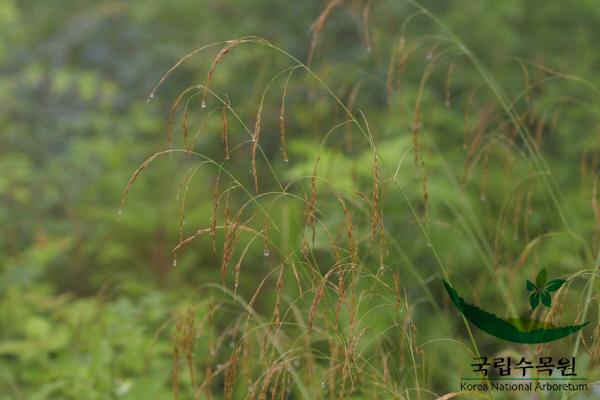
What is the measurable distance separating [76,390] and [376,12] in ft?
10.7

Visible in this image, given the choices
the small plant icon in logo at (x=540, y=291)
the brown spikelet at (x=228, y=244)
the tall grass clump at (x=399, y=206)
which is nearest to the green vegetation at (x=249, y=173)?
the tall grass clump at (x=399, y=206)

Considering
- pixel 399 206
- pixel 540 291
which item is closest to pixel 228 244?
pixel 540 291

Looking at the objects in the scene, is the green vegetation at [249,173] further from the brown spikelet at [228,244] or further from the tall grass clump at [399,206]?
the brown spikelet at [228,244]

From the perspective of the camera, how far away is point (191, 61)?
465cm

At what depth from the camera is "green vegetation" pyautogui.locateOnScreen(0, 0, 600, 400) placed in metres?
2.63

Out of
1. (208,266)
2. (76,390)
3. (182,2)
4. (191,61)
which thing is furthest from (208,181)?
(76,390)

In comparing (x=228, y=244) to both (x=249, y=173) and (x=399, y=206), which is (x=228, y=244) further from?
(x=249, y=173)

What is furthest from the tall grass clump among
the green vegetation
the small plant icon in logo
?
the small plant icon in logo

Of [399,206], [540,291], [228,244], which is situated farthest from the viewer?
[399,206]

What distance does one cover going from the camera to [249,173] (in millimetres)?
3459

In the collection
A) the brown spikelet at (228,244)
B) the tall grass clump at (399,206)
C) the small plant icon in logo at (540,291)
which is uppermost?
the brown spikelet at (228,244)

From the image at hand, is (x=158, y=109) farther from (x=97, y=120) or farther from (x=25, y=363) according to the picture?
(x=25, y=363)

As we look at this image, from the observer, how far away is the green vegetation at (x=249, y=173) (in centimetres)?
263

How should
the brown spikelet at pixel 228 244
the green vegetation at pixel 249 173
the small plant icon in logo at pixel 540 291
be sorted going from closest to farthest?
the brown spikelet at pixel 228 244
the small plant icon in logo at pixel 540 291
the green vegetation at pixel 249 173
